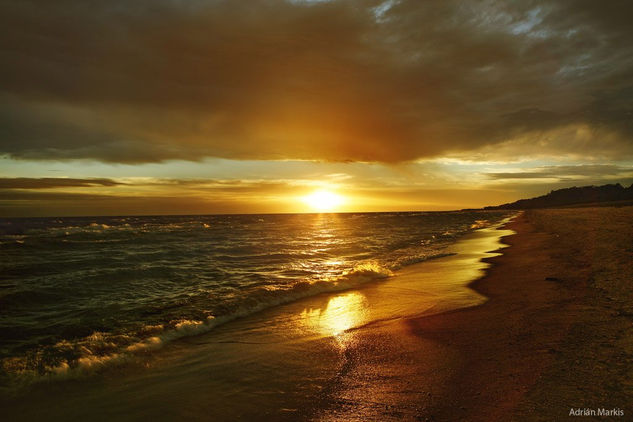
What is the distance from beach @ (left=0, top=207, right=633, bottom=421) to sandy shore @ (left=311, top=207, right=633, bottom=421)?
0.07ft

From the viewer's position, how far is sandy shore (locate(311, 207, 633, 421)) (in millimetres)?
3943

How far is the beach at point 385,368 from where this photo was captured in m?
4.13

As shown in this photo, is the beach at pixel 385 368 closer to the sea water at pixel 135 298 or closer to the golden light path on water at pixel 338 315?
the golden light path on water at pixel 338 315

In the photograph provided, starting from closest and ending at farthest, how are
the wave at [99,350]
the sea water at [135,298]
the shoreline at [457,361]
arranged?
the shoreline at [457,361], the wave at [99,350], the sea water at [135,298]

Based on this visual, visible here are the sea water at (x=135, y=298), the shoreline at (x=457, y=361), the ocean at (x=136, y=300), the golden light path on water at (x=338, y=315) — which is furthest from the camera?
the golden light path on water at (x=338, y=315)

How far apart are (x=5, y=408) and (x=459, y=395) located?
6370 millimetres

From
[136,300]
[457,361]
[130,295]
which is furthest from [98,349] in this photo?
[457,361]

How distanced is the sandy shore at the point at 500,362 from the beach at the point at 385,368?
0.07ft

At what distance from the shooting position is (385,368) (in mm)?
5293

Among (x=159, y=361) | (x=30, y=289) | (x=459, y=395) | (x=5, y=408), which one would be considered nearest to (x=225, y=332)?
(x=159, y=361)

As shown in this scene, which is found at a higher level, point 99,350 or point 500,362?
point 500,362

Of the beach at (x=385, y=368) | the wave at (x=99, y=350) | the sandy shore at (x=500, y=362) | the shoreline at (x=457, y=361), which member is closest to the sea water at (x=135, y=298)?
the wave at (x=99, y=350)

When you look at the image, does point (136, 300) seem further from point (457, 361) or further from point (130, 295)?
point (457, 361)

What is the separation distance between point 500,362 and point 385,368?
175 centimetres
